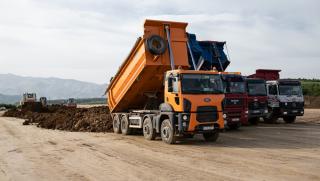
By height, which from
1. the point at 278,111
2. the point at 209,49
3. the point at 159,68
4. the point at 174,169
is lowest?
the point at 174,169

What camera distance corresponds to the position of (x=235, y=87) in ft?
64.6

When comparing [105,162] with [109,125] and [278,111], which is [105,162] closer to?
[109,125]

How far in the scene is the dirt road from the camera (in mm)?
9422

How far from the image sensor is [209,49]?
19.0m

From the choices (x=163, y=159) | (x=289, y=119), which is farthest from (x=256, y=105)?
(x=163, y=159)

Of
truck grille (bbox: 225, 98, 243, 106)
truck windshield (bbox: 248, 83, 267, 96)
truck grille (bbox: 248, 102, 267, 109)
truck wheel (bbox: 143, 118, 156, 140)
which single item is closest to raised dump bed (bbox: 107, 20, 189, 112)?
truck wheel (bbox: 143, 118, 156, 140)

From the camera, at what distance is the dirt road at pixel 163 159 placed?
9.42m

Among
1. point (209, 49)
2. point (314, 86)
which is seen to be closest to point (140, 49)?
point (209, 49)

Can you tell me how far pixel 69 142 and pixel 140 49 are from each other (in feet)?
14.9

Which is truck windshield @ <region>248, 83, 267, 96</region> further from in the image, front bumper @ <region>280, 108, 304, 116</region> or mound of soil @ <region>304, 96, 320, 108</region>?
mound of soil @ <region>304, 96, 320, 108</region>

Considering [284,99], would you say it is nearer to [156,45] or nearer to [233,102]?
[233,102]

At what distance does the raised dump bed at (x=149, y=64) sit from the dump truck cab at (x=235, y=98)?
144 inches

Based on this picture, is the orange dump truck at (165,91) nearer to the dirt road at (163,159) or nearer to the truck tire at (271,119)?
the dirt road at (163,159)

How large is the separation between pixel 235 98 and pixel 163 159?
8.63 meters
